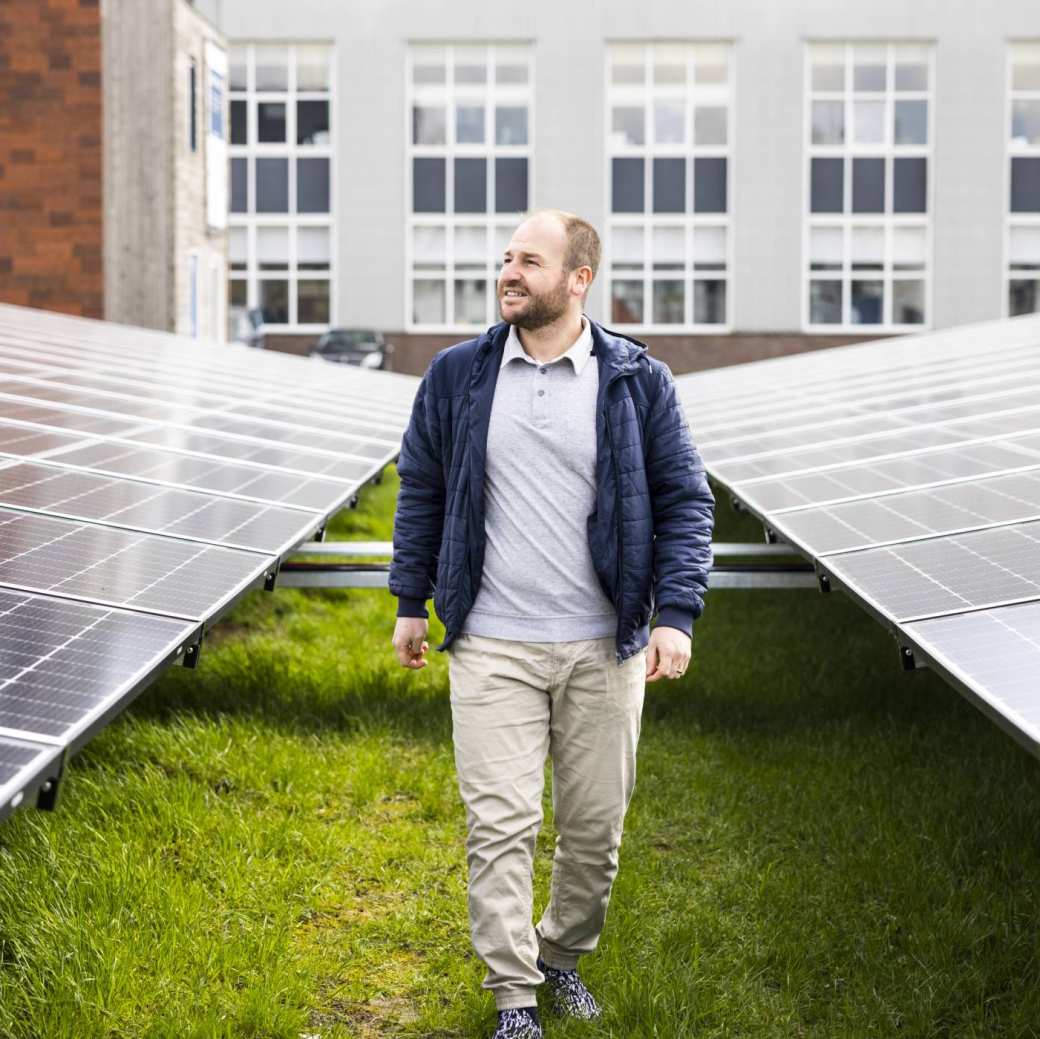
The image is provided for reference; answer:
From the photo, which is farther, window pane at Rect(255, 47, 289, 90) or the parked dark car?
window pane at Rect(255, 47, 289, 90)

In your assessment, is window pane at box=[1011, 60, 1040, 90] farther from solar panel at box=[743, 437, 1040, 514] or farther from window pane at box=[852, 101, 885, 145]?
solar panel at box=[743, 437, 1040, 514]

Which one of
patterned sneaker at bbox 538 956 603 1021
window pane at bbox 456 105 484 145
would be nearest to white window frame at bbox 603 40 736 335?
window pane at bbox 456 105 484 145

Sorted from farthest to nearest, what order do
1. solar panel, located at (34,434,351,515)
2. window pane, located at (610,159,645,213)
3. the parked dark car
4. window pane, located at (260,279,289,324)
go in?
window pane, located at (260,279,289,324) → window pane, located at (610,159,645,213) → the parked dark car → solar panel, located at (34,434,351,515)

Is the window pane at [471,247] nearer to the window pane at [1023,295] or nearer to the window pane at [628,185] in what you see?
the window pane at [628,185]

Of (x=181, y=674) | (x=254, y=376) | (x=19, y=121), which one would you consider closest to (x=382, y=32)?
(x=19, y=121)

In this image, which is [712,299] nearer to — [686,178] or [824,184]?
[686,178]

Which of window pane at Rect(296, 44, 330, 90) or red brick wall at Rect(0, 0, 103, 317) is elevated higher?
window pane at Rect(296, 44, 330, 90)

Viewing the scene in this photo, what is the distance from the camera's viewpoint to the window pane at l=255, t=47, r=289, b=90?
43.9 metres

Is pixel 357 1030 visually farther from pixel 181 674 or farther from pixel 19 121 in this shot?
pixel 19 121

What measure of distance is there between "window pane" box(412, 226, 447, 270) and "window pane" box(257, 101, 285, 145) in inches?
182

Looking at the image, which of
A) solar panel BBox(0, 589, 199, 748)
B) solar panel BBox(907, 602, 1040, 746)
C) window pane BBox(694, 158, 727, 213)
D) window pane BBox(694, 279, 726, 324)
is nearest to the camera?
solar panel BBox(0, 589, 199, 748)

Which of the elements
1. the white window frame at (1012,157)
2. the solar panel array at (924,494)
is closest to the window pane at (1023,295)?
the white window frame at (1012,157)

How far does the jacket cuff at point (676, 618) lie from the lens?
4160 mm

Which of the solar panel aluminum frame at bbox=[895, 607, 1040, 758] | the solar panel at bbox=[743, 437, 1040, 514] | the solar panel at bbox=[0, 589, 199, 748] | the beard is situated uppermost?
the beard
